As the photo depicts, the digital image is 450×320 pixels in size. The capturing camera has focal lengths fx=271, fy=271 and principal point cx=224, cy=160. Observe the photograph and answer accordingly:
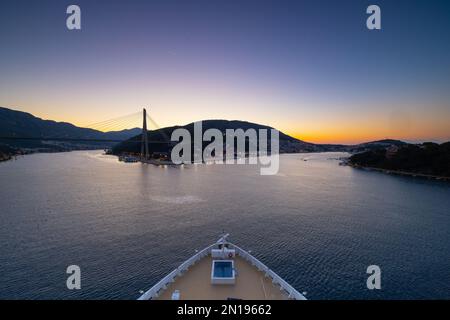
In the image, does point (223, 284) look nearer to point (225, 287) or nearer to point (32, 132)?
point (225, 287)

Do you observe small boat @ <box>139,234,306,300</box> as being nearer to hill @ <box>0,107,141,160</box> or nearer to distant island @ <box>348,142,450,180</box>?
distant island @ <box>348,142,450,180</box>

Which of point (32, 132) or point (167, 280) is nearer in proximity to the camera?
point (167, 280)

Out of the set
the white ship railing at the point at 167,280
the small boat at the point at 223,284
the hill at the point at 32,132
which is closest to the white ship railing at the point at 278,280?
the small boat at the point at 223,284

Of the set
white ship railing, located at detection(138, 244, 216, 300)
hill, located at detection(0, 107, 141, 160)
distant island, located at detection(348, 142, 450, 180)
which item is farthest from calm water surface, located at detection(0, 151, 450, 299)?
hill, located at detection(0, 107, 141, 160)

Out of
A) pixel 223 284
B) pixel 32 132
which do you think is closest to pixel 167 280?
pixel 223 284

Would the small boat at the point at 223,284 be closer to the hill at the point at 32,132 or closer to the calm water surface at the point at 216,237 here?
the calm water surface at the point at 216,237

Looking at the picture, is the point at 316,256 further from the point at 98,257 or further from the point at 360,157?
the point at 360,157
